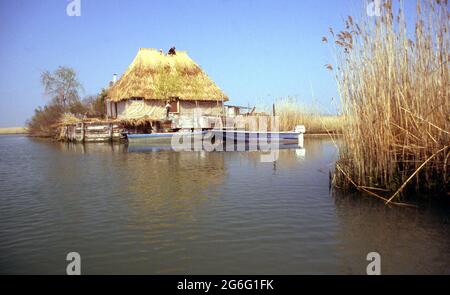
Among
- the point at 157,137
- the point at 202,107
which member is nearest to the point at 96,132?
the point at 157,137

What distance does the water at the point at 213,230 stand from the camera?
4020 millimetres

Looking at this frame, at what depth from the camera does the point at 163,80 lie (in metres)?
29.8

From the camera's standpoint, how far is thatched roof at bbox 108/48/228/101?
28734mm

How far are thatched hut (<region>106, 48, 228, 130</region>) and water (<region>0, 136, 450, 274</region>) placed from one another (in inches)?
804

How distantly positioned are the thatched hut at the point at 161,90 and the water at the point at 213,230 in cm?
2042

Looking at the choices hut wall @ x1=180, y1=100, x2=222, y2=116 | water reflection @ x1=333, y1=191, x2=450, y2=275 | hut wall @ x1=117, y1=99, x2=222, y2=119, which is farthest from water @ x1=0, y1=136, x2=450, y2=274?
hut wall @ x1=180, y1=100, x2=222, y2=116

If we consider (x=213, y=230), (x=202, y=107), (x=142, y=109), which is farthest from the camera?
(x=202, y=107)

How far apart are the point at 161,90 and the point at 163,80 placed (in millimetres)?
1146
